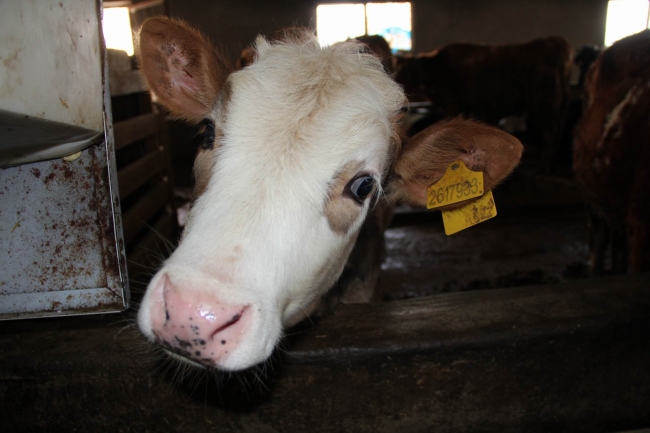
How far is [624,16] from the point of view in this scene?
1531cm

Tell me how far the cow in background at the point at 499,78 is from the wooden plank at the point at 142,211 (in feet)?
23.6

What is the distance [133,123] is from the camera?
3.82 m

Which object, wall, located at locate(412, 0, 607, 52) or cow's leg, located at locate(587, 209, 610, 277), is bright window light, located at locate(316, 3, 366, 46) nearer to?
wall, located at locate(412, 0, 607, 52)

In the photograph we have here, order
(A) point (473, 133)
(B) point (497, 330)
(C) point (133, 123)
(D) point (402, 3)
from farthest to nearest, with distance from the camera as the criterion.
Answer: (D) point (402, 3) → (C) point (133, 123) → (B) point (497, 330) → (A) point (473, 133)

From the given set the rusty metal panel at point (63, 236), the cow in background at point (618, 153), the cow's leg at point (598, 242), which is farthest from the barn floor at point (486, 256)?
the rusty metal panel at point (63, 236)

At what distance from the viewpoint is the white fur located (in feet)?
4.03

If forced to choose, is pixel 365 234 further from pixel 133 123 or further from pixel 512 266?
pixel 512 266

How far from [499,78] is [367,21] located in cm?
416

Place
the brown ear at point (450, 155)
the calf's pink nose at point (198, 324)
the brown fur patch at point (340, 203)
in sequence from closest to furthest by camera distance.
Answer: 1. the calf's pink nose at point (198, 324)
2. the brown fur patch at point (340, 203)
3. the brown ear at point (450, 155)

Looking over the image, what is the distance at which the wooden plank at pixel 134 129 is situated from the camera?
3.51m

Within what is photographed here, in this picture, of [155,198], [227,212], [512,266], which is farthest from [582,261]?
[227,212]

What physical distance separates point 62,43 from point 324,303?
1.46 meters

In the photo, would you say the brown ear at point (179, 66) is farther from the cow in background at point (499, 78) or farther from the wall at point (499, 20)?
the wall at point (499, 20)

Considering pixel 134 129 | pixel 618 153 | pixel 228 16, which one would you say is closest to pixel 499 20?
pixel 228 16
